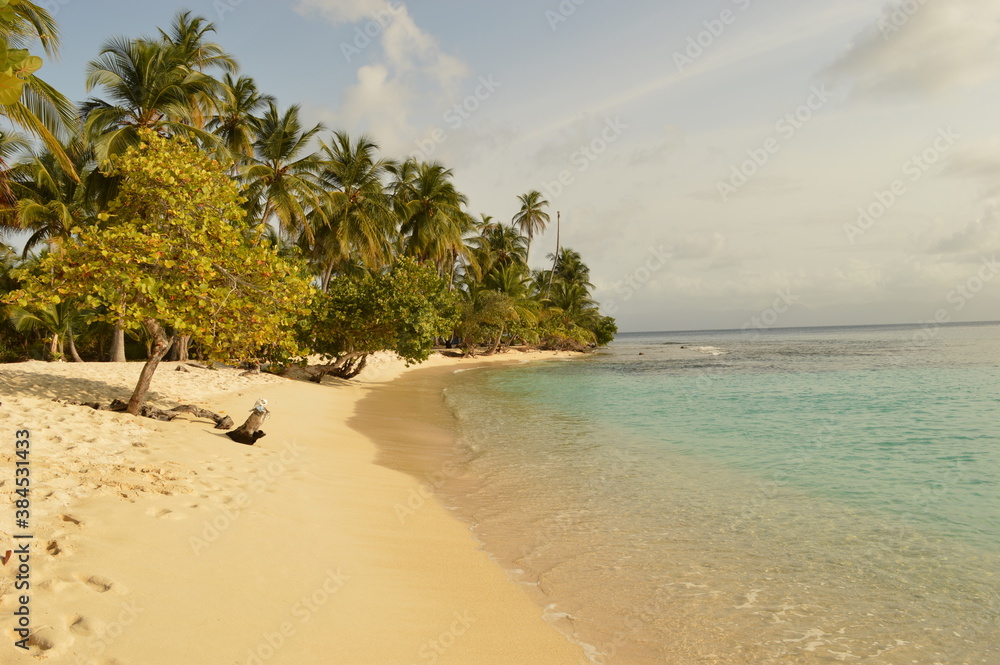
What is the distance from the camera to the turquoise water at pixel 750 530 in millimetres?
4441

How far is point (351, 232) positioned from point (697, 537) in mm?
25674

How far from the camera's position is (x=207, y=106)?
75.8 ft

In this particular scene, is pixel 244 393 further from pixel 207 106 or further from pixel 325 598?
pixel 207 106

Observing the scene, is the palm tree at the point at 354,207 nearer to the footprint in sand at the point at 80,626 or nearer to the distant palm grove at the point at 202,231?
the distant palm grove at the point at 202,231

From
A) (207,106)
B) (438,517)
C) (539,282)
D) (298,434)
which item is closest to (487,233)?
(539,282)

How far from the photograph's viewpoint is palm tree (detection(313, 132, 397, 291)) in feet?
94.2

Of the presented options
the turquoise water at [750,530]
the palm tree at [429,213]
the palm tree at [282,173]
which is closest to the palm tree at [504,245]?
the palm tree at [429,213]
